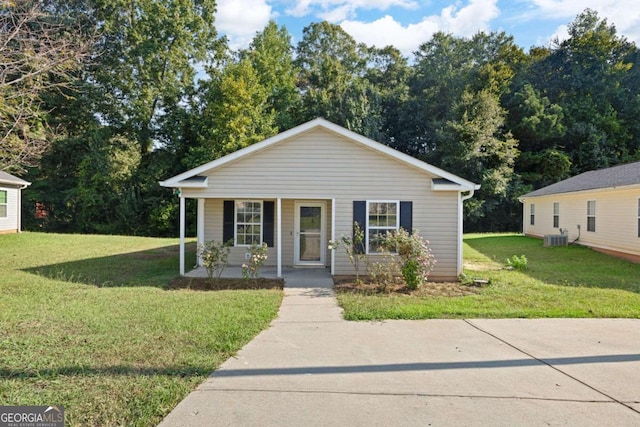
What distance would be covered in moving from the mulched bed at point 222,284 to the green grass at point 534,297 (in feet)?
6.21

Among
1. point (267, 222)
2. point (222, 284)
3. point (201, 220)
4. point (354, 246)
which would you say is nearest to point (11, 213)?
point (201, 220)

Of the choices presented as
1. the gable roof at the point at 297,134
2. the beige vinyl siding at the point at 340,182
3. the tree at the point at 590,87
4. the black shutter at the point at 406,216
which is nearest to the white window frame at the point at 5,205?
the gable roof at the point at 297,134

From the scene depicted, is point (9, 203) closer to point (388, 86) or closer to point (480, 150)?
point (480, 150)

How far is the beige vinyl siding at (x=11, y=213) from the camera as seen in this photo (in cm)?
1930

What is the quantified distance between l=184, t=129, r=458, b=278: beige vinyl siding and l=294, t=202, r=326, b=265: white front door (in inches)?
60.3

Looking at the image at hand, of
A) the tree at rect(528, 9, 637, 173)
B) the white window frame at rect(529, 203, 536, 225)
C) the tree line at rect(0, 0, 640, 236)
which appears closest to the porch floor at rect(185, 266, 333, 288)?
the tree line at rect(0, 0, 640, 236)

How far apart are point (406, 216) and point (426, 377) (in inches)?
253

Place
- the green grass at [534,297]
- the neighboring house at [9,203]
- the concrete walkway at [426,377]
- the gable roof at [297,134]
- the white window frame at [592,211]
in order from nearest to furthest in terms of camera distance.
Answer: the concrete walkway at [426,377], the green grass at [534,297], the gable roof at [297,134], the white window frame at [592,211], the neighboring house at [9,203]

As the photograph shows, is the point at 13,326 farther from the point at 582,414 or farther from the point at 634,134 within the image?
the point at 634,134

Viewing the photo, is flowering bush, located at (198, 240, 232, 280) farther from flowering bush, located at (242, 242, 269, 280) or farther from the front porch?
the front porch

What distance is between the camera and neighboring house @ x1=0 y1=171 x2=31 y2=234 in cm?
1908

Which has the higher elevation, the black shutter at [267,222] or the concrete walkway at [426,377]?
the black shutter at [267,222]

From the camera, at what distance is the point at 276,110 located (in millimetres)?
28578

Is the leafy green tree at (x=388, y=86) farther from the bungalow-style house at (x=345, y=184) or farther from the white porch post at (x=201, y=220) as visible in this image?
the white porch post at (x=201, y=220)
